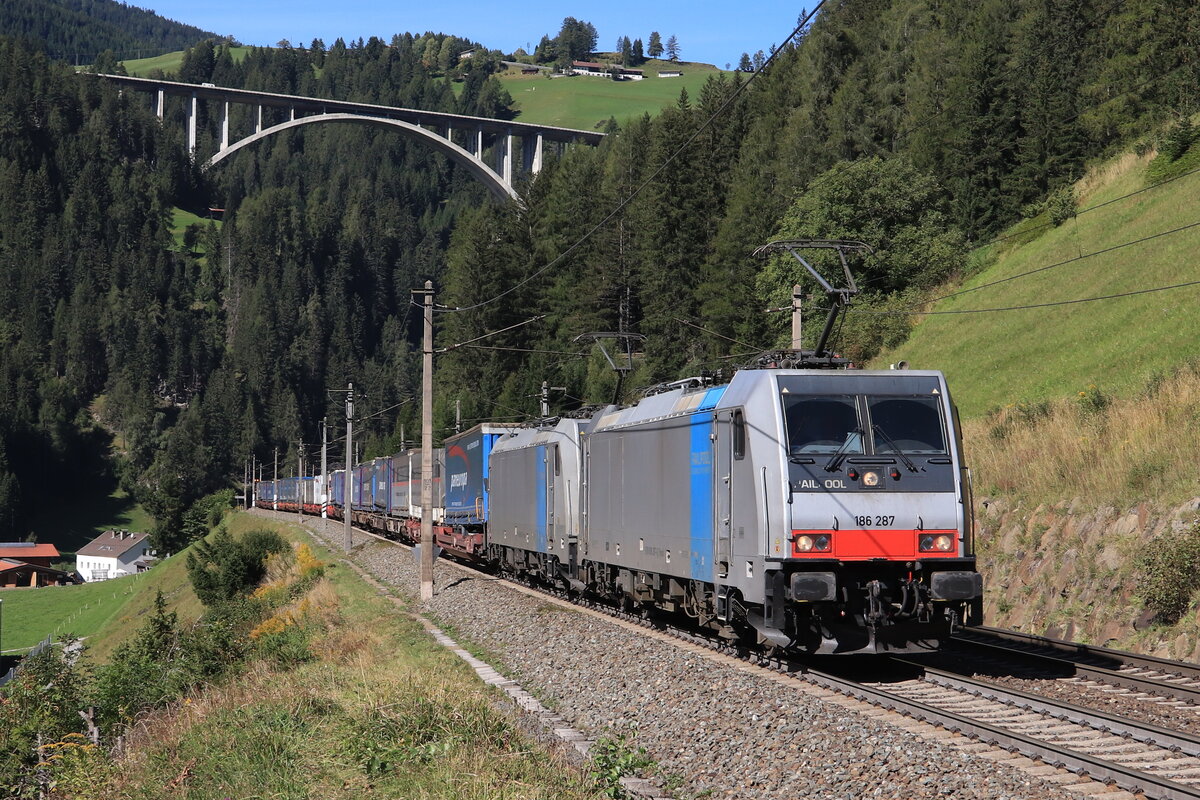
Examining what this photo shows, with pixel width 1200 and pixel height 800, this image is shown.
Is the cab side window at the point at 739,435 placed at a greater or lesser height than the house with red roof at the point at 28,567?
greater

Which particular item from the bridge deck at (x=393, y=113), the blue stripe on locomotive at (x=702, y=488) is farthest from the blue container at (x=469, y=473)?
the bridge deck at (x=393, y=113)

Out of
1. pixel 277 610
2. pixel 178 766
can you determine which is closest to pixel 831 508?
pixel 178 766

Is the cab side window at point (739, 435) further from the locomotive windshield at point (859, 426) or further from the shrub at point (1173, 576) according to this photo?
the shrub at point (1173, 576)

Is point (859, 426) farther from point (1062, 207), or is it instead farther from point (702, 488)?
point (1062, 207)

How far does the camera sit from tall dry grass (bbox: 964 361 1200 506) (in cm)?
1825

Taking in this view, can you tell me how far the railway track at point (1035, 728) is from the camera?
352 inches

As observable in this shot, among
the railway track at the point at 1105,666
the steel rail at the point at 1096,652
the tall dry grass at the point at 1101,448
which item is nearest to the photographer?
the railway track at the point at 1105,666

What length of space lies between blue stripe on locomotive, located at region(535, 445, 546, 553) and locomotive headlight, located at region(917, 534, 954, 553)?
13.9 meters

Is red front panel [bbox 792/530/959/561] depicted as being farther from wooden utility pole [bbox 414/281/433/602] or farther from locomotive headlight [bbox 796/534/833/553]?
wooden utility pole [bbox 414/281/433/602]

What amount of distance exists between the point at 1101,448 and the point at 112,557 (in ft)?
482

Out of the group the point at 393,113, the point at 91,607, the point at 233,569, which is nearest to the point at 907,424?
the point at 233,569

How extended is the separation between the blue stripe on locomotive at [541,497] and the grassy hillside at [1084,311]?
11.1 metres

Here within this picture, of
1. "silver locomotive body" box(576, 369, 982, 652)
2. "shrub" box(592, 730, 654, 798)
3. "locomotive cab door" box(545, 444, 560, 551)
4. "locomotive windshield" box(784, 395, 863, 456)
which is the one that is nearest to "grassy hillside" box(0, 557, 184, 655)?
"locomotive cab door" box(545, 444, 560, 551)

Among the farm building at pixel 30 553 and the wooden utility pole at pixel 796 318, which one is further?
the farm building at pixel 30 553
